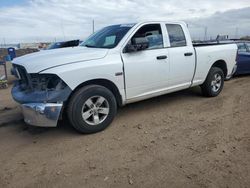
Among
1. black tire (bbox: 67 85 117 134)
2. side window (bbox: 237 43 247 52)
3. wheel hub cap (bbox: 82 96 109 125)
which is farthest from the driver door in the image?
side window (bbox: 237 43 247 52)

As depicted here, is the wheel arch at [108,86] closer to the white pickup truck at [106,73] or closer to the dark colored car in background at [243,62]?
the white pickup truck at [106,73]

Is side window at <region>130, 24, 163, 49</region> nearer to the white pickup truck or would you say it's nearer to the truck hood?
the white pickup truck

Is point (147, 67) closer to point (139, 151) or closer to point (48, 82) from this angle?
point (139, 151)

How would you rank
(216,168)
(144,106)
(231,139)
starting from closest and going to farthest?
1. (216,168)
2. (231,139)
3. (144,106)

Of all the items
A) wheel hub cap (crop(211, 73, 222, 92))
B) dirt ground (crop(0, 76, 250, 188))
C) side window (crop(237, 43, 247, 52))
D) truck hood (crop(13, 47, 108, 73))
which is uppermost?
truck hood (crop(13, 47, 108, 73))

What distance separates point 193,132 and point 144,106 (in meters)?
1.74

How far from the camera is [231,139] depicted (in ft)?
12.9

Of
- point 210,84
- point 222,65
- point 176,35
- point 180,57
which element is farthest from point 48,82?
point 222,65

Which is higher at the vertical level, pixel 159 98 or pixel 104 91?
pixel 104 91

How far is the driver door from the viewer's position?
4.55 meters

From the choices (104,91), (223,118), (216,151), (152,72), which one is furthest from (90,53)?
(223,118)

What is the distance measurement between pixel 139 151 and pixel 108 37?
2.49m

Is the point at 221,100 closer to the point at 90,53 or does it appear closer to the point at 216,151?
the point at 216,151

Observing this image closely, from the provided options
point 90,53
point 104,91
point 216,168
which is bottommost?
point 216,168
